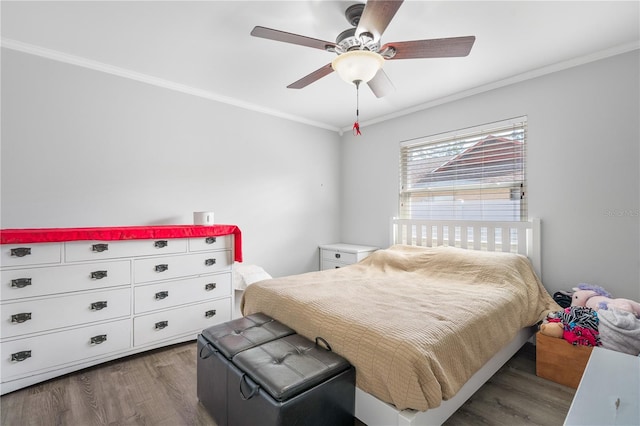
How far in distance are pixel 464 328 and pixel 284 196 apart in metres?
2.64

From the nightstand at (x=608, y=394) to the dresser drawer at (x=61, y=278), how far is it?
104 inches

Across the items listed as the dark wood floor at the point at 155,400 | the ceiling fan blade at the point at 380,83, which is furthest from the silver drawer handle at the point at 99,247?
the ceiling fan blade at the point at 380,83

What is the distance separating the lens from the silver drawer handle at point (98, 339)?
212cm

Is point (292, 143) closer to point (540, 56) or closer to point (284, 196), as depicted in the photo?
point (284, 196)

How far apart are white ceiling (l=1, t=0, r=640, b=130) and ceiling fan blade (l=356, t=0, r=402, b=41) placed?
32 centimetres

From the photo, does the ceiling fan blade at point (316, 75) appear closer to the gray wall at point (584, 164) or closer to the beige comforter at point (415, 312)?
the beige comforter at point (415, 312)

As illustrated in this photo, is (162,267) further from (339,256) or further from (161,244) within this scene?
(339,256)

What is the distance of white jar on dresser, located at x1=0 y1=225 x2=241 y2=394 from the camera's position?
1.90 metres

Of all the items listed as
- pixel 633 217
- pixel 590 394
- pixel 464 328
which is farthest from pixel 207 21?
pixel 633 217

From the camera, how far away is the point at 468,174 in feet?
10.0

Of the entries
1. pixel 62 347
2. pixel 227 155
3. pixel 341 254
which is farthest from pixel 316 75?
pixel 62 347

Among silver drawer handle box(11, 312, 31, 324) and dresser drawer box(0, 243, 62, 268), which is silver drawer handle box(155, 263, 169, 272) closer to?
dresser drawer box(0, 243, 62, 268)

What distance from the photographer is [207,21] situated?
1.94 m

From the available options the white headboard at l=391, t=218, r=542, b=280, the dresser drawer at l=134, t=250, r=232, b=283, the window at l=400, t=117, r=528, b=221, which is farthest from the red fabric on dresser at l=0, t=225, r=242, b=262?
the window at l=400, t=117, r=528, b=221
